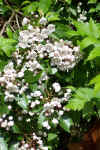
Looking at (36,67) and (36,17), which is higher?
(36,17)

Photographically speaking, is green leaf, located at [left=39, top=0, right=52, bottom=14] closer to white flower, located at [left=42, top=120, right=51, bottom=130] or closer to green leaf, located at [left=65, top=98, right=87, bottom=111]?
green leaf, located at [left=65, top=98, right=87, bottom=111]

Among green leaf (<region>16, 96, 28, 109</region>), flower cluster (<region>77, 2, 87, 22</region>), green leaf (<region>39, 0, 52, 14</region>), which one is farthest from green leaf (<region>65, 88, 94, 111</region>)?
flower cluster (<region>77, 2, 87, 22</region>)

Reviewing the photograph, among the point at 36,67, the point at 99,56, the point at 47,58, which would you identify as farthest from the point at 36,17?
the point at 99,56

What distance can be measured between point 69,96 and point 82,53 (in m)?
0.39

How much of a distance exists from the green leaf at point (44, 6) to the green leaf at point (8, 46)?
1.94 ft

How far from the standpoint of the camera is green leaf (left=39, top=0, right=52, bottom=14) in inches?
119

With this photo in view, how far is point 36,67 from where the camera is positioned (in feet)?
Result: 8.03

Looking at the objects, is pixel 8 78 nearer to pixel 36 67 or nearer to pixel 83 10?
pixel 36 67

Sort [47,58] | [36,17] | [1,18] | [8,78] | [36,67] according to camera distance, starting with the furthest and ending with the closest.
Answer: [1,18] → [36,17] → [47,58] → [36,67] → [8,78]

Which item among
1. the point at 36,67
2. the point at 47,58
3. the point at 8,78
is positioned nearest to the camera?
the point at 8,78

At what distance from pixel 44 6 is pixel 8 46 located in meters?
0.74

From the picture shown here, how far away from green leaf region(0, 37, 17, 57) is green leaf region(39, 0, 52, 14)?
0.59m

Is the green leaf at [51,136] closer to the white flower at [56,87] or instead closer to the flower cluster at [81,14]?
the white flower at [56,87]

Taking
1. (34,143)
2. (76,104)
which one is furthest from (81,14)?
(34,143)
